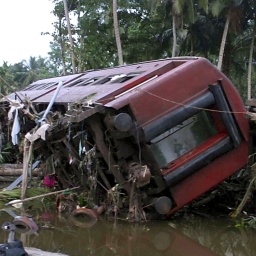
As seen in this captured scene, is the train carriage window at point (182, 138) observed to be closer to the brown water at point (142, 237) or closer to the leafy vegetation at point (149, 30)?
the brown water at point (142, 237)

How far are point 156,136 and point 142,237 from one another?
165 cm

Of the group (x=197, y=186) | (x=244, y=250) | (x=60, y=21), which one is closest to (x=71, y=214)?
(x=197, y=186)

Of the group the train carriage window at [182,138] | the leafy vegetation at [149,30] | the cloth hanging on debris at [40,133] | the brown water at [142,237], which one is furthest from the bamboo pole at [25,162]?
the leafy vegetation at [149,30]

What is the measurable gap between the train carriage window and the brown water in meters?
1.20

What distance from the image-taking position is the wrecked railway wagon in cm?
801

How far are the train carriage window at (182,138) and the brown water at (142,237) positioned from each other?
47.3 inches

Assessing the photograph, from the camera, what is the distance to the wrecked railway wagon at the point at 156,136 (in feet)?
26.3

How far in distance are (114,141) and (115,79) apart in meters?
2.08

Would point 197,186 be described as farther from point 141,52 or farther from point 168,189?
point 141,52

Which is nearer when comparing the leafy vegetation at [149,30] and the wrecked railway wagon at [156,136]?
the wrecked railway wagon at [156,136]

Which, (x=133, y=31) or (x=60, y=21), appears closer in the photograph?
(x=133, y=31)

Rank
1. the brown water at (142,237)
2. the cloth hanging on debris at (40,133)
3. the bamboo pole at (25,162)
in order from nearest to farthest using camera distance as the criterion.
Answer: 1. the brown water at (142,237)
2. the cloth hanging on debris at (40,133)
3. the bamboo pole at (25,162)

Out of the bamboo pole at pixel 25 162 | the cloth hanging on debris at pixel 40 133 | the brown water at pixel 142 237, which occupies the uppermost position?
the cloth hanging on debris at pixel 40 133

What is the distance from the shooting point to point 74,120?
7973 millimetres
